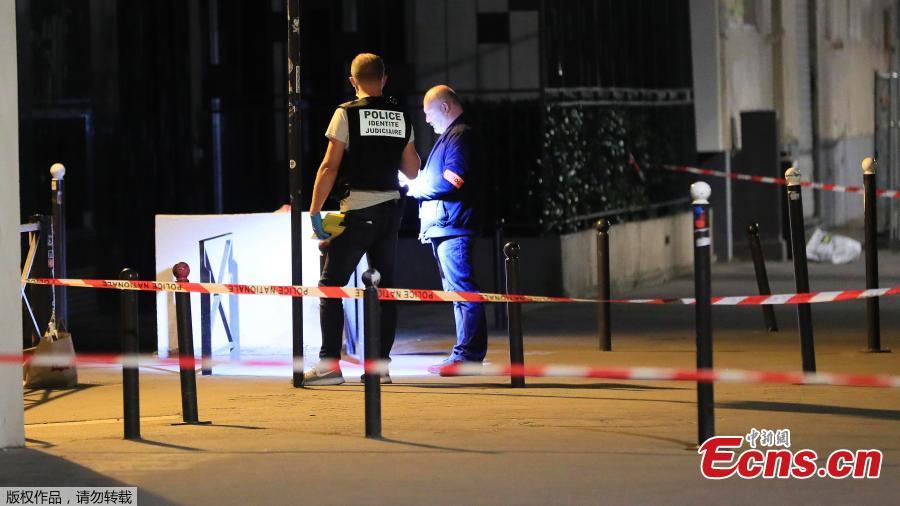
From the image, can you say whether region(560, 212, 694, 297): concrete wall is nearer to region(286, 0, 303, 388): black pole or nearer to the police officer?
the police officer

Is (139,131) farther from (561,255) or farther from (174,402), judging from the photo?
(174,402)

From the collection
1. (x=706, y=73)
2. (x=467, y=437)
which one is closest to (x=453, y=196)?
(x=467, y=437)

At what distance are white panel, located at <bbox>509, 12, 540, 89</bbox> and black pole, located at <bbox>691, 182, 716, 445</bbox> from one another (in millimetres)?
8716

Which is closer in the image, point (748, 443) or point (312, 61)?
point (748, 443)

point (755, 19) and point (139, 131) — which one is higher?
point (755, 19)

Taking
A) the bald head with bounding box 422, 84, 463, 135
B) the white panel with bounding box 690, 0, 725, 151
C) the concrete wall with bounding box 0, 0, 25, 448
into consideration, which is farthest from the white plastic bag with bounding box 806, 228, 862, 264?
the concrete wall with bounding box 0, 0, 25, 448

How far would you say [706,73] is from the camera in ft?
74.4

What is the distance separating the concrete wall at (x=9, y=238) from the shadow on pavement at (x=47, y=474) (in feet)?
0.73

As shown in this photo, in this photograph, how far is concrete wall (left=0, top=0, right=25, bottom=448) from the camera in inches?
338

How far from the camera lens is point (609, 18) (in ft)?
64.0

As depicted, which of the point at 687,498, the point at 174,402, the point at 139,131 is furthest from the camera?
the point at 139,131

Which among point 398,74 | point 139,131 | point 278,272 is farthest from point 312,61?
point 278,272

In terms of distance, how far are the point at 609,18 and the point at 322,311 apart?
31.1ft

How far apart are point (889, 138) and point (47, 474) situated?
17.2 metres
